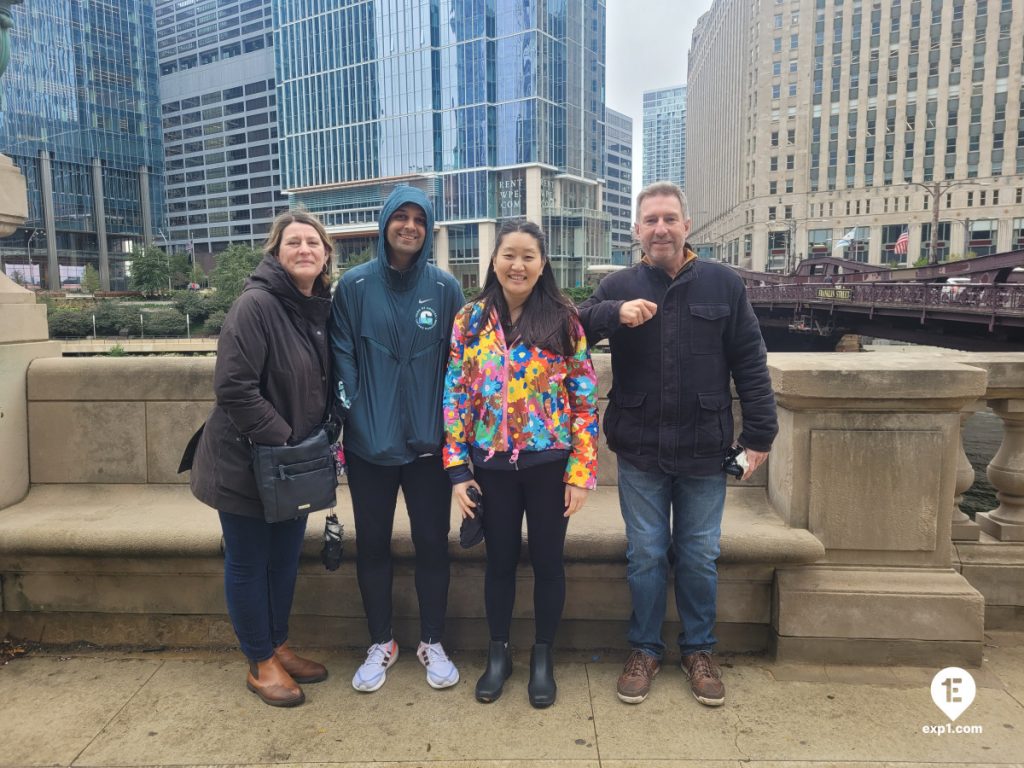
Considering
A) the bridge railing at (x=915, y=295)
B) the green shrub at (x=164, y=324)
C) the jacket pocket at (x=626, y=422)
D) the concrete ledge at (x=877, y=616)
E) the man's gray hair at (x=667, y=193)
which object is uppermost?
the man's gray hair at (x=667, y=193)

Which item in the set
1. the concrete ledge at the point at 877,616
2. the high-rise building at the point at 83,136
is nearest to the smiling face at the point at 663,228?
the concrete ledge at the point at 877,616

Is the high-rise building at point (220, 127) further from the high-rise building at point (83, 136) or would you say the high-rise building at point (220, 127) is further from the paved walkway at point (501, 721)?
the paved walkway at point (501, 721)

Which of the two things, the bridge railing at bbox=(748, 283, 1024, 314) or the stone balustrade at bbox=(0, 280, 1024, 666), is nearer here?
the stone balustrade at bbox=(0, 280, 1024, 666)

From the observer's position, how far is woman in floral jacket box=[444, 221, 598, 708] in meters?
2.84

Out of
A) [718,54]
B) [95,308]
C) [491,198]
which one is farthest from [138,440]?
[718,54]

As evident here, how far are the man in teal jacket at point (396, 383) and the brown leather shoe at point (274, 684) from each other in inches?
10.1

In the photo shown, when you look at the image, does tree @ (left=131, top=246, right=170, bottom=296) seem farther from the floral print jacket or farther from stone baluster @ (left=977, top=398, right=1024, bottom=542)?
stone baluster @ (left=977, top=398, right=1024, bottom=542)

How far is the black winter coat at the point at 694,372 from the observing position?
2936mm

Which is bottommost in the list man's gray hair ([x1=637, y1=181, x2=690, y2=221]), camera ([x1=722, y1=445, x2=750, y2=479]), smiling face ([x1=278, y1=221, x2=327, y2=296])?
camera ([x1=722, y1=445, x2=750, y2=479])

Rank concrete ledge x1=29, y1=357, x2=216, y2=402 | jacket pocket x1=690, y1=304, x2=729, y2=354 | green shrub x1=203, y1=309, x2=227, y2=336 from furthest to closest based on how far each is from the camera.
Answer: green shrub x1=203, y1=309, x2=227, y2=336
concrete ledge x1=29, y1=357, x2=216, y2=402
jacket pocket x1=690, y1=304, x2=729, y2=354

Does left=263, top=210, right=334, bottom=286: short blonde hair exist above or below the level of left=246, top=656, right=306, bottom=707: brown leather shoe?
above

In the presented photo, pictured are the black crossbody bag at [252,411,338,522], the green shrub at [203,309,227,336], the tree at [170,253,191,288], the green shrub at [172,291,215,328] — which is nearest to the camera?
the black crossbody bag at [252,411,338,522]

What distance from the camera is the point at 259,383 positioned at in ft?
9.04

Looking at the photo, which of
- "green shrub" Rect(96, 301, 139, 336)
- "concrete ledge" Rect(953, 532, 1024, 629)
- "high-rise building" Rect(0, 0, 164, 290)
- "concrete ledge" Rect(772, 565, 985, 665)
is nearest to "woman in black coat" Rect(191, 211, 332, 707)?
"concrete ledge" Rect(772, 565, 985, 665)
